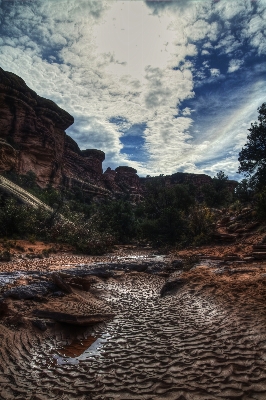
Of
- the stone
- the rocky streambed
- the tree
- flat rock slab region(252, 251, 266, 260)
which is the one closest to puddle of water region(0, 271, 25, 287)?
the rocky streambed

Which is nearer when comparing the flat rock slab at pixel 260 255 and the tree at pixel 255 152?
the flat rock slab at pixel 260 255

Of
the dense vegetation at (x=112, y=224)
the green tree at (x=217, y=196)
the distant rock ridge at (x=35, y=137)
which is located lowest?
the dense vegetation at (x=112, y=224)

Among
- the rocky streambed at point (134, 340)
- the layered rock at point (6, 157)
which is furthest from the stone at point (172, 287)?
the layered rock at point (6, 157)

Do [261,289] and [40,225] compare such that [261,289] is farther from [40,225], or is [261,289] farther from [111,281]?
[40,225]

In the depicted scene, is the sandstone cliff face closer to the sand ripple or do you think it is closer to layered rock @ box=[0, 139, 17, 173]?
layered rock @ box=[0, 139, 17, 173]

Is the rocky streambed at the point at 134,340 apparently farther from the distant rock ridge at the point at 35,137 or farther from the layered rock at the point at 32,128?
the layered rock at the point at 32,128

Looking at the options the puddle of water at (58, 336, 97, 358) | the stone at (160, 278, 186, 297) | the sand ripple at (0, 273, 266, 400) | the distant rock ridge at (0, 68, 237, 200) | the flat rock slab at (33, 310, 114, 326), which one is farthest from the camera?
the distant rock ridge at (0, 68, 237, 200)

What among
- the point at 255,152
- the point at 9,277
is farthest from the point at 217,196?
the point at 9,277

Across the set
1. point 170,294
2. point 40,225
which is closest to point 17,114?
point 40,225

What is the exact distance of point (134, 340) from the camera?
15.4 feet

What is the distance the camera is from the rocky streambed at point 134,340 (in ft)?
10.5

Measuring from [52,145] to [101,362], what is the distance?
58.2 meters

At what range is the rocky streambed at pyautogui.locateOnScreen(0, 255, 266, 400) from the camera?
126 inches

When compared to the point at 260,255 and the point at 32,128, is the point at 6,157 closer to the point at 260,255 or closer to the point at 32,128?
the point at 32,128
